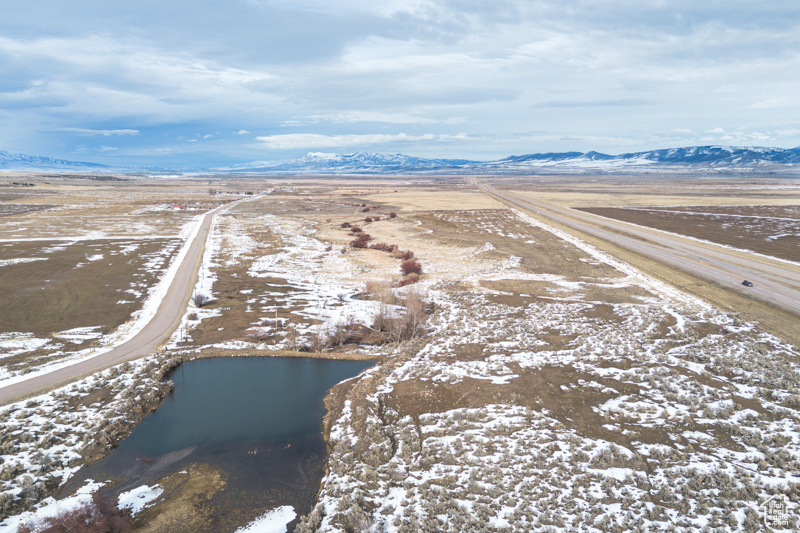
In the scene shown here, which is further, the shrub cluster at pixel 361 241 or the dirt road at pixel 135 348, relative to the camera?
the shrub cluster at pixel 361 241

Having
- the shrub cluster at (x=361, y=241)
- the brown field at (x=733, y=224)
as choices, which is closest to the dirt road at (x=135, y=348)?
the shrub cluster at (x=361, y=241)

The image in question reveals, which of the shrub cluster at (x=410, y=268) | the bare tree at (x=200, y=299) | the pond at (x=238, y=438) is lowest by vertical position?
the pond at (x=238, y=438)

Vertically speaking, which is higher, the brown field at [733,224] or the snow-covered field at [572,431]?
the brown field at [733,224]

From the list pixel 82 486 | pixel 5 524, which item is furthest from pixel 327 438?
pixel 5 524

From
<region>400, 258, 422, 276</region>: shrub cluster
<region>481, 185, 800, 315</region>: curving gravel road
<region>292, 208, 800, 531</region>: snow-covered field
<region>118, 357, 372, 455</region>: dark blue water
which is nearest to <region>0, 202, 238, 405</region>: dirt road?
<region>118, 357, 372, 455</region>: dark blue water

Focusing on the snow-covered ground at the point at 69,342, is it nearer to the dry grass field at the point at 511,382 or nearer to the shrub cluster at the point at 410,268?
the dry grass field at the point at 511,382

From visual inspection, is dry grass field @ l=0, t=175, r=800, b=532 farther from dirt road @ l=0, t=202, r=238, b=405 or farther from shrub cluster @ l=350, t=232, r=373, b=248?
shrub cluster @ l=350, t=232, r=373, b=248
